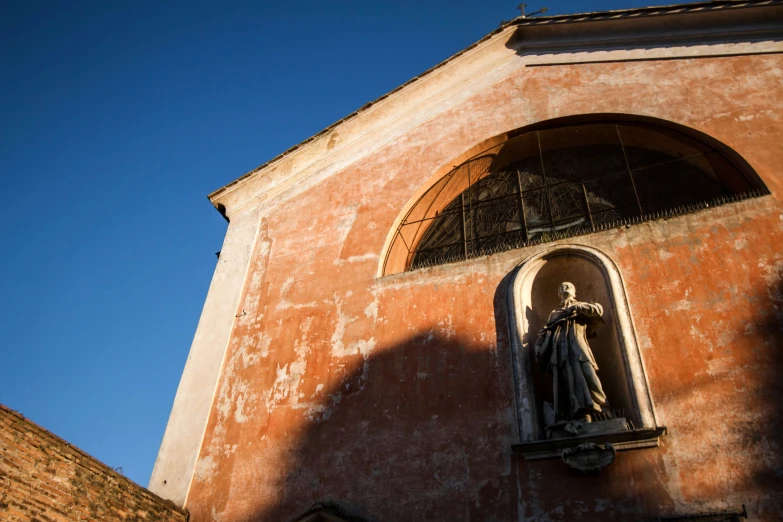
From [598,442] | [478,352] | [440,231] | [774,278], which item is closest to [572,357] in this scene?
[598,442]

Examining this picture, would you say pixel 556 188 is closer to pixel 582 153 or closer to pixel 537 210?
pixel 537 210

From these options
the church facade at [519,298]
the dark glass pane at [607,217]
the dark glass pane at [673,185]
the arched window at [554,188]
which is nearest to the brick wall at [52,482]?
the church facade at [519,298]

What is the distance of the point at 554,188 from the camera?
8609 millimetres

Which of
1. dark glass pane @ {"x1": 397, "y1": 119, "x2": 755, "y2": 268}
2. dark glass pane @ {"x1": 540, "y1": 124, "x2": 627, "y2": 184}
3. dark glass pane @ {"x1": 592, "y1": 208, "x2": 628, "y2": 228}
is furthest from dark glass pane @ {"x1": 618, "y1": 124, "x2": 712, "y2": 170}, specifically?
dark glass pane @ {"x1": 592, "y1": 208, "x2": 628, "y2": 228}

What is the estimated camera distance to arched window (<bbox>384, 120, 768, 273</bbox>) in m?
7.86

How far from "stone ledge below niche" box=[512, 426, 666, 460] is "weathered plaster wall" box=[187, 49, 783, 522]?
0.07 metres

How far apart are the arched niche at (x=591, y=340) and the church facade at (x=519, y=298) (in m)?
0.02

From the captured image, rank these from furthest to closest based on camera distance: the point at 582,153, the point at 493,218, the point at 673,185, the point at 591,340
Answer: the point at 582,153
the point at 493,218
the point at 673,185
the point at 591,340

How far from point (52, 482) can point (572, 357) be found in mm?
4304

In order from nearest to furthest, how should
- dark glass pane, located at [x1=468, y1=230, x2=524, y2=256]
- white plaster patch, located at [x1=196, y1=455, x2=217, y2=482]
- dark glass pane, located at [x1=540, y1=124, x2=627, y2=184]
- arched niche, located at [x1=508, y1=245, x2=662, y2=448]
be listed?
1. arched niche, located at [x1=508, y1=245, x2=662, y2=448]
2. white plaster patch, located at [x1=196, y1=455, x2=217, y2=482]
3. dark glass pane, located at [x1=468, y1=230, x2=524, y2=256]
4. dark glass pane, located at [x1=540, y1=124, x2=627, y2=184]

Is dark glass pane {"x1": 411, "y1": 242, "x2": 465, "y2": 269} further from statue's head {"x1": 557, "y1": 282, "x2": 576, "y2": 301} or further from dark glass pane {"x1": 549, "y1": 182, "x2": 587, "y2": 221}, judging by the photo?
statue's head {"x1": 557, "y1": 282, "x2": 576, "y2": 301}

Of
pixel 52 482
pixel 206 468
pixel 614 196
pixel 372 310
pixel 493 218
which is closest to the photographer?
pixel 52 482

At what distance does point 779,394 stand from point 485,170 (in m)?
4.65

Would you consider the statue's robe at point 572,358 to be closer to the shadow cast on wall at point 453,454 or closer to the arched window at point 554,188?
the shadow cast on wall at point 453,454
